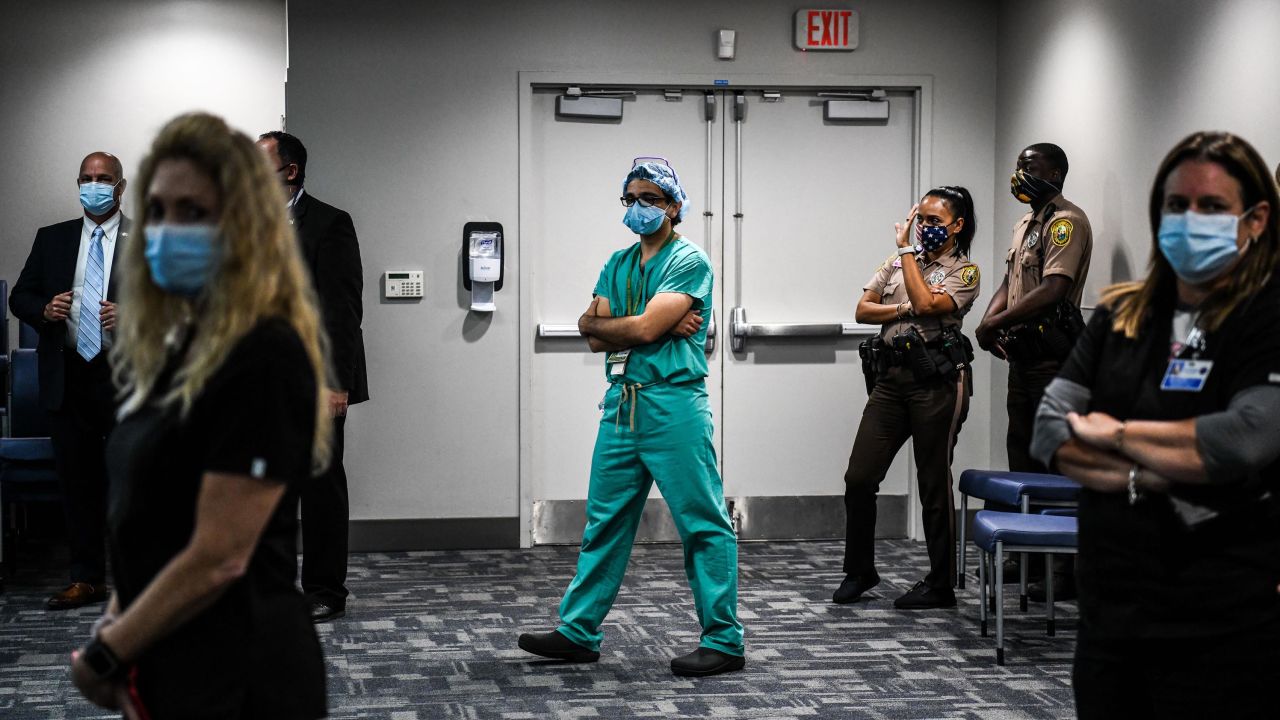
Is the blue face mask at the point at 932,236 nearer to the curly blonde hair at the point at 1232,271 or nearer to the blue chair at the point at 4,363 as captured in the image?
the curly blonde hair at the point at 1232,271

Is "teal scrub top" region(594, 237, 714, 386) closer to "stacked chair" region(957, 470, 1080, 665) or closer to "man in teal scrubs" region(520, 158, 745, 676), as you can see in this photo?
"man in teal scrubs" region(520, 158, 745, 676)

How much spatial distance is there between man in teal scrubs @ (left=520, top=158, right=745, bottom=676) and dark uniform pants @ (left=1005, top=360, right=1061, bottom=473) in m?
1.69

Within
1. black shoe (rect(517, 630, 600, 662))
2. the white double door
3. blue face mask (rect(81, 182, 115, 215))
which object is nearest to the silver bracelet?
black shoe (rect(517, 630, 600, 662))

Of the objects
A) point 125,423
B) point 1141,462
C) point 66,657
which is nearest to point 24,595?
point 66,657

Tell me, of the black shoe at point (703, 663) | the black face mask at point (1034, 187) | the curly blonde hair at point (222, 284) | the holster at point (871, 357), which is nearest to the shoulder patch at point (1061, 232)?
the black face mask at point (1034, 187)

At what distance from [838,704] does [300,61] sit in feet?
12.6

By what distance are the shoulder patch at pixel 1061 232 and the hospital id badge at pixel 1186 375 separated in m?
3.13

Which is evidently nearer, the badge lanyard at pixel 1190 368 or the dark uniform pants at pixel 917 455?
the badge lanyard at pixel 1190 368

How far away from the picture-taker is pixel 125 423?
156cm

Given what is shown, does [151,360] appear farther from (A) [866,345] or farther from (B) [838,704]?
(A) [866,345]

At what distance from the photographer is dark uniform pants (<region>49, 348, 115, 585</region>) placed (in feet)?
16.1

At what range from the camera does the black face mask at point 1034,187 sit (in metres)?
4.99

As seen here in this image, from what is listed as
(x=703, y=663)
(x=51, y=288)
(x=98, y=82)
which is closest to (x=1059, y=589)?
(x=703, y=663)

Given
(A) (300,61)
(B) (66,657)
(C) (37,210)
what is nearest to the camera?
(B) (66,657)
